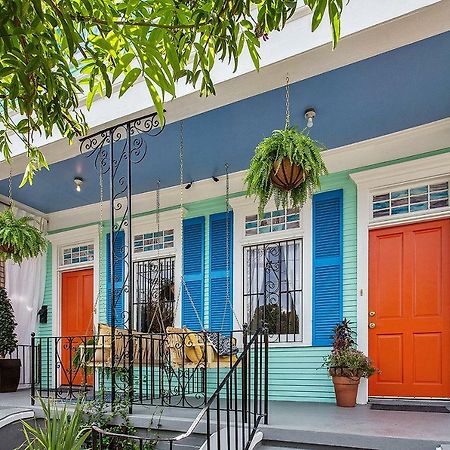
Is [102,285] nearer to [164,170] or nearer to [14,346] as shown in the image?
[14,346]

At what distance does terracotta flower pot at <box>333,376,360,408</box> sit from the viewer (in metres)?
5.35

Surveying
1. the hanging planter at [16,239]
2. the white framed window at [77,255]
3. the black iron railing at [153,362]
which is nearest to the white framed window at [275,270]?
the black iron railing at [153,362]

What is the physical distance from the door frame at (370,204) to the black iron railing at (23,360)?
5.20 meters

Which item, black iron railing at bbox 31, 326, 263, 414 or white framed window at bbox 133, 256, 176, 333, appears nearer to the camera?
black iron railing at bbox 31, 326, 263, 414

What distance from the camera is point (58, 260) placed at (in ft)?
28.5

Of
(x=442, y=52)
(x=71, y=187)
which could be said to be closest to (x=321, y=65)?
(x=442, y=52)

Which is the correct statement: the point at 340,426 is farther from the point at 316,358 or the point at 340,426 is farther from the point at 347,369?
the point at 316,358

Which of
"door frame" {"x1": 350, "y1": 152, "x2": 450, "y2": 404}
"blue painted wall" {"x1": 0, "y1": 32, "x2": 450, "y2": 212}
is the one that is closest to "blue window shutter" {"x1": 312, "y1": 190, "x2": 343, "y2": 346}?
"door frame" {"x1": 350, "y1": 152, "x2": 450, "y2": 404}

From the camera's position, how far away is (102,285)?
26.4ft

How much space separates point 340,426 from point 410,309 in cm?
174

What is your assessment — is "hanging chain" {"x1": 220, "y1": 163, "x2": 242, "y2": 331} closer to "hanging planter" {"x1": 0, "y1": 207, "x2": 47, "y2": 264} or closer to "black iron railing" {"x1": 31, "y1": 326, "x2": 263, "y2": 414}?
"black iron railing" {"x1": 31, "y1": 326, "x2": 263, "y2": 414}

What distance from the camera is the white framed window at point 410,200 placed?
17.7 feet

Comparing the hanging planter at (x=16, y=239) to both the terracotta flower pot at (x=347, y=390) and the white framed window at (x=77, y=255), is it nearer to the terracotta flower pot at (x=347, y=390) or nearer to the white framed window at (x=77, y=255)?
the white framed window at (x=77, y=255)

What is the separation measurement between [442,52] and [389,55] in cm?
39
